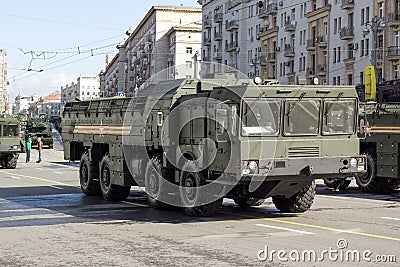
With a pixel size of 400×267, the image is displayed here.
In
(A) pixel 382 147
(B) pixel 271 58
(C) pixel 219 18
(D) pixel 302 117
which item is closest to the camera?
(D) pixel 302 117

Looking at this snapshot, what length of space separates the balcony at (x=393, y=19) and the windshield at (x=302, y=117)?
43371mm

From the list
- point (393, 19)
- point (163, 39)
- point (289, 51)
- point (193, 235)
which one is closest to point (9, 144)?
point (193, 235)

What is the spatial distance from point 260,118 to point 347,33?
50322 millimetres

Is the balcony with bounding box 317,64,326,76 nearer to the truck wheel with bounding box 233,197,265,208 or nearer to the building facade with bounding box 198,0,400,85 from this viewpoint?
the building facade with bounding box 198,0,400,85

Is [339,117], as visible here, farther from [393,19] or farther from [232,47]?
[232,47]

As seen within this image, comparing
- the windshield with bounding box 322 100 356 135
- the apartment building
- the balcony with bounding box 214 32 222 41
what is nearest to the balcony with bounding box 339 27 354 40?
the balcony with bounding box 214 32 222 41

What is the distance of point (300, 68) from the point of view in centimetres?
7325

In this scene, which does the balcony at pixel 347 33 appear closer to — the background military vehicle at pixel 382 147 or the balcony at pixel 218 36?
the balcony at pixel 218 36

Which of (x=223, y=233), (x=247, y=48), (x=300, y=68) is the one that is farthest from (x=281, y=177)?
(x=247, y=48)

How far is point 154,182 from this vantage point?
1722 cm

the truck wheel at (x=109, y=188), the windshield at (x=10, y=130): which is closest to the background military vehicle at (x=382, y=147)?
the truck wheel at (x=109, y=188)

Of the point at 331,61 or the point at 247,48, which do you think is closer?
the point at 331,61

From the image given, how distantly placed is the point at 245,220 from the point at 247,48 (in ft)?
246

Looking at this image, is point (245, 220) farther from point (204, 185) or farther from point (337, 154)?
point (337, 154)
